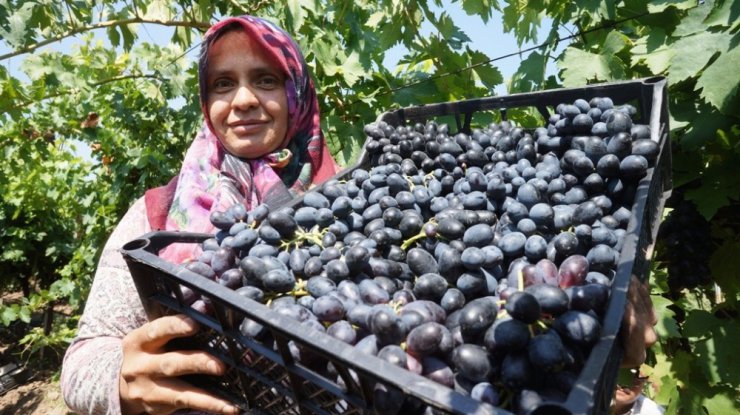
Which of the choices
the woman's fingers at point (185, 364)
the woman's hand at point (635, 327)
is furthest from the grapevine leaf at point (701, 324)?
the woman's fingers at point (185, 364)

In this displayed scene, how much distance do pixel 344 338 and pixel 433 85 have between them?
5.65 feet

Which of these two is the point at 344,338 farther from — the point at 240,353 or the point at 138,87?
the point at 138,87

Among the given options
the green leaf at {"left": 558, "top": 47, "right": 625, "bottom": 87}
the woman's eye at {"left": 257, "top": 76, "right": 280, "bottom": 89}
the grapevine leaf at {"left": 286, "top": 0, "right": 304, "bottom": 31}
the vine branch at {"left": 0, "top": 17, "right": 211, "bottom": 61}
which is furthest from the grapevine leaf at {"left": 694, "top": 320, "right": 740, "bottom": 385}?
the vine branch at {"left": 0, "top": 17, "right": 211, "bottom": 61}

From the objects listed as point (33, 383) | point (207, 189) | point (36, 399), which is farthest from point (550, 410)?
point (33, 383)

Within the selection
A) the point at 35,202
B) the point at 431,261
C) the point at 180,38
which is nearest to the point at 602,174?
the point at 431,261

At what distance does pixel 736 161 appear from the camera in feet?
4.80

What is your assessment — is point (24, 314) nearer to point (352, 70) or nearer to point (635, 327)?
point (352, 70)

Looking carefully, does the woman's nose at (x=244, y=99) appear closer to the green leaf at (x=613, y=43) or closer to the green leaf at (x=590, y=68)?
the green leaf at (x=590, y=68)

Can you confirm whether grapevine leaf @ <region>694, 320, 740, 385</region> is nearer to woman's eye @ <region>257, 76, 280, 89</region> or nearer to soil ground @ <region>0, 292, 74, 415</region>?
woman's eye @ <region>257, 76, 280, 89</region>

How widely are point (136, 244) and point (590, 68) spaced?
1.48m

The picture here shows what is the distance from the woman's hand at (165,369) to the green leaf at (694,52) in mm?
1337

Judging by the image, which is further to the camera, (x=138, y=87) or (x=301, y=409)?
(x=138, y=87)

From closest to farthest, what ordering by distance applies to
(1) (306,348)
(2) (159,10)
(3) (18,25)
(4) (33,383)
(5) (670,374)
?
1. (1) (306,348)
2. (5) (670,374)
3. (3) (18,25)
4. (2) (159,10)
5. (4) (33,383)

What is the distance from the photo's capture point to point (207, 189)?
1.42m
